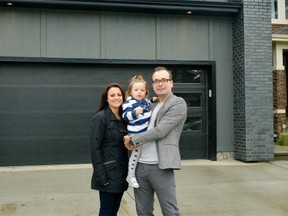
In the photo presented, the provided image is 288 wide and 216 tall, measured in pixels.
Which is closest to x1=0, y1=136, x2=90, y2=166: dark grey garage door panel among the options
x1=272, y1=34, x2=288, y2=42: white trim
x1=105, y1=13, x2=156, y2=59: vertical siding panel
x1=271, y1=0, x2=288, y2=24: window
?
x1=105, y1=13, x2=156, y2=59: vertical siding panel

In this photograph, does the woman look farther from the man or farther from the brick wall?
the brick wall

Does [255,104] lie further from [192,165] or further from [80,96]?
[80,96]

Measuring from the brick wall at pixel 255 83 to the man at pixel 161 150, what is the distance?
6.25 m

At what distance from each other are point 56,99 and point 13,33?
69.9 inches

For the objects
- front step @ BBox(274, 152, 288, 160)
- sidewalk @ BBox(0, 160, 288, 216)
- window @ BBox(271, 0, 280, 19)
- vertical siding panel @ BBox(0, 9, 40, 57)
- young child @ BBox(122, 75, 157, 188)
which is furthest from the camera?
window @ BBox(271, 0, 280, 19)

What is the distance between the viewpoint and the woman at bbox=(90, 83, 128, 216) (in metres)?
3.63

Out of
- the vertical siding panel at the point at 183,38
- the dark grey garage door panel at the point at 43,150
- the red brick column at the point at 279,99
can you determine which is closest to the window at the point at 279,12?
the red brick column at the point at 279,99

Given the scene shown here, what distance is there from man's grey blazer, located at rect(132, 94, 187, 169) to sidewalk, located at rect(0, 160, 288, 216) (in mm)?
2110

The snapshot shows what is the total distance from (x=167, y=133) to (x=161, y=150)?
0.17 metres

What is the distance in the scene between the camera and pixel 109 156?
367 cm

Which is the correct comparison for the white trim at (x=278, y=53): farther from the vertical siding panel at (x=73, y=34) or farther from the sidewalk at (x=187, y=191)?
the vertical siding panel at (x=73, y=34)

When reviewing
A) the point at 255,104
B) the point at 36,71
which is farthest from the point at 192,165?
the point at 36,71

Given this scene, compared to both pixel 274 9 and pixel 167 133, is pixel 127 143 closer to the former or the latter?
pixel 167 133

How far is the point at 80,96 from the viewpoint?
9352 mm
